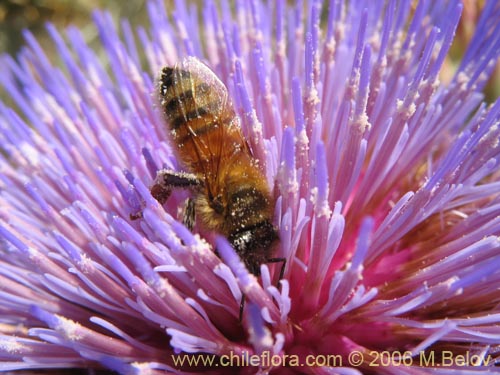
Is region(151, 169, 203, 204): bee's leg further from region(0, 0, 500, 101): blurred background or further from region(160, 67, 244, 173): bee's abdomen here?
region(0, 0, 500, 101): blurred background

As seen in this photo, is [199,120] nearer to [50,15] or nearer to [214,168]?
[214,168]

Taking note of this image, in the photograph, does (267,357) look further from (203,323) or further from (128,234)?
(128,234)

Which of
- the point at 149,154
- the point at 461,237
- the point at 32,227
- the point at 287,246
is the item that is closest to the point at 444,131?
the point at 461,237

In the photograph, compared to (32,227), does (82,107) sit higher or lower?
higher

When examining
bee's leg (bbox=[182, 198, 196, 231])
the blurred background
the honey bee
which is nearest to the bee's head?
the honey bee

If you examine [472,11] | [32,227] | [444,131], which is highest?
[472,11]

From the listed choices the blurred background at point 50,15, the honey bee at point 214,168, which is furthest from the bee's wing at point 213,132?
the blurred background at point 50,15

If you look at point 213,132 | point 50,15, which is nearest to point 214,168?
point 213,132

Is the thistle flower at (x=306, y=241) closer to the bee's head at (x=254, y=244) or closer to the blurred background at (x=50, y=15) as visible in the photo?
the bee's head at (x=254, y=244)
